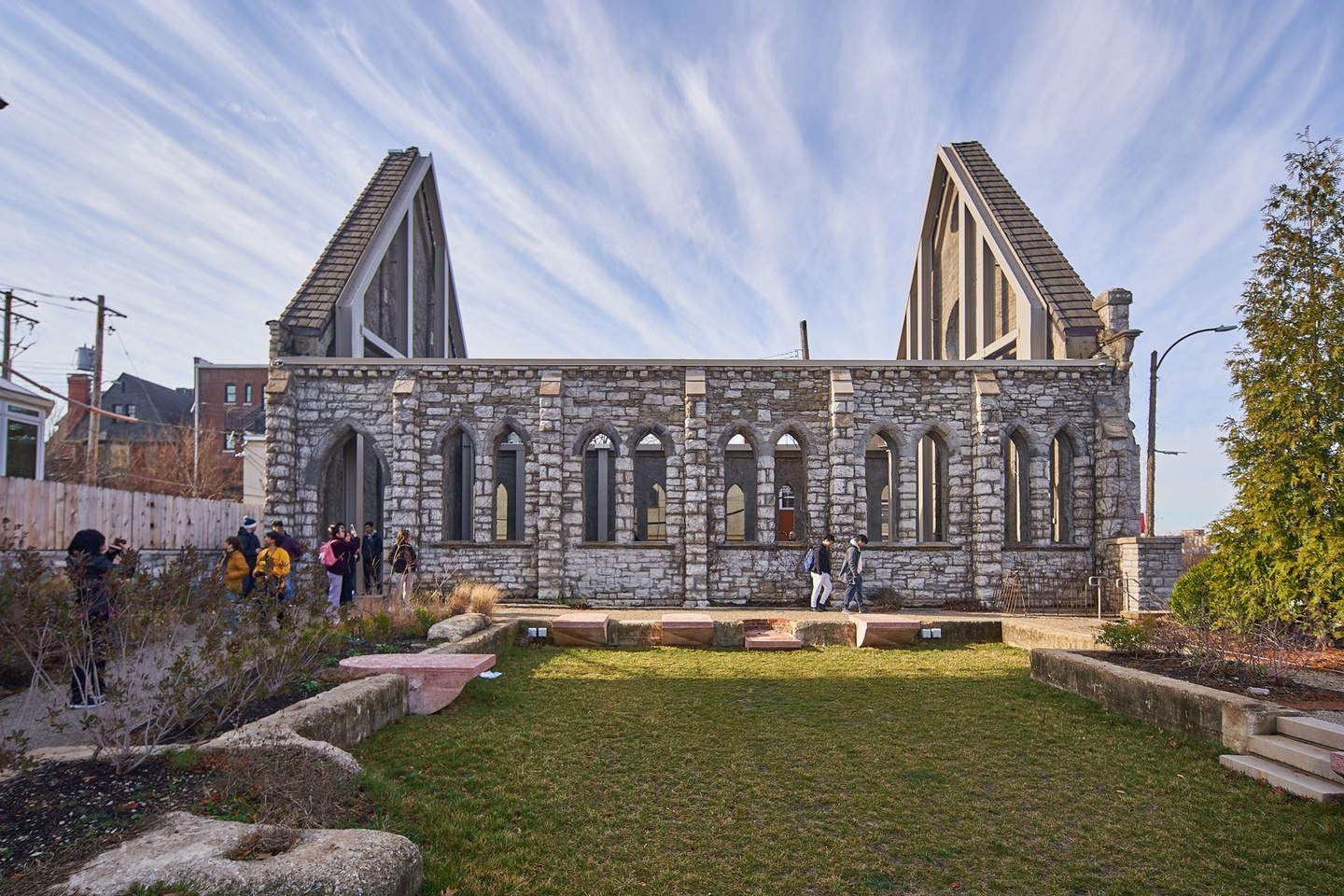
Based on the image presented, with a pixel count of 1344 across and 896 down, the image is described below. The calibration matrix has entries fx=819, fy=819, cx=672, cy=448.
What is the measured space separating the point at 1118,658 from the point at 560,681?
6458 mm

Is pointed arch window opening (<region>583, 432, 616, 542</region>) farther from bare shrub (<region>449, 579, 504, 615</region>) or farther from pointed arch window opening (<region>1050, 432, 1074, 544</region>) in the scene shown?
pointed arch window opening (<region>1050, 432, 1074, 544</region>)

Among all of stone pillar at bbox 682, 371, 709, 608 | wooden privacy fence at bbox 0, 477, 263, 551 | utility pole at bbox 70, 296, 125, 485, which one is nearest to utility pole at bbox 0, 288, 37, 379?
utility pole at bbox 70, 296, 125, 485

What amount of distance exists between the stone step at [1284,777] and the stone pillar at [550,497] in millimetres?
12913

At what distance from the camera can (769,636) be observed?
43.4 feet

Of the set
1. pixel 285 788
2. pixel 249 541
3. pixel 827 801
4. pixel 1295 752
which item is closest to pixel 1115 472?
pixel 1295 752

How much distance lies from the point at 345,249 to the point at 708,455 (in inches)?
423

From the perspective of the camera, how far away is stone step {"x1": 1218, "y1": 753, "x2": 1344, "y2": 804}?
5.50 metres

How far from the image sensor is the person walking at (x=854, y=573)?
15961 mm

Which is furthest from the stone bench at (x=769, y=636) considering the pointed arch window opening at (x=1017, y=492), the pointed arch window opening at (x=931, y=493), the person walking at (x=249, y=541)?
the pointed arch window opening at (x=931, y=493)

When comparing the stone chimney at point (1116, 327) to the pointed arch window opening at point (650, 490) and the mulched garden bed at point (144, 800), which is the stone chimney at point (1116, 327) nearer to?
the pointed arch window opening at point (650, 490)

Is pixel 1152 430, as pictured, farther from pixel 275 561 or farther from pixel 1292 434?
pixel 275 561

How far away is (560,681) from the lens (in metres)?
9.88

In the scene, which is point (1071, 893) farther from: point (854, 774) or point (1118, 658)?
point (1118, 658)

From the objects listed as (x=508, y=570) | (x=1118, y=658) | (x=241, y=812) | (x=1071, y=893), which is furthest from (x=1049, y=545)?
(x=241, y=812)
